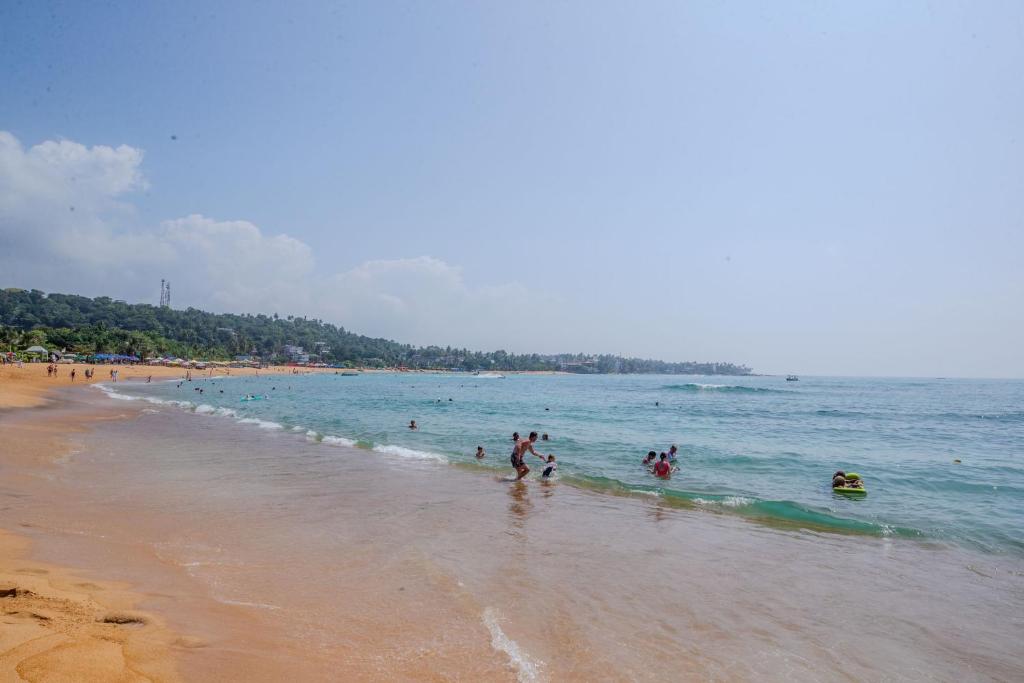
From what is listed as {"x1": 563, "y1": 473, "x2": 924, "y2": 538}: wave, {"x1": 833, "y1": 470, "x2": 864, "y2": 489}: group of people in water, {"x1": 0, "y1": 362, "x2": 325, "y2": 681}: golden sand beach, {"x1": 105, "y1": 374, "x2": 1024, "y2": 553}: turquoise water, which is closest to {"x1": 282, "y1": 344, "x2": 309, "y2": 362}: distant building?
{"x1": 105, "y1": 374, "x2": 1024, "y2": 553}: turquoise water

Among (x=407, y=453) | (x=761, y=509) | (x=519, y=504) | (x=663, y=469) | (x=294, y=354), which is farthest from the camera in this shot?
(x=294, y=354)

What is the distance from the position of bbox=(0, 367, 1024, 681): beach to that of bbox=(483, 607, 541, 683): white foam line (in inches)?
0.9

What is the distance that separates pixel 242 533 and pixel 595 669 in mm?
6385

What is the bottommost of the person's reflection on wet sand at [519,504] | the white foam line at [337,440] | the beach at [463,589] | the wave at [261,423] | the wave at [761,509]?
the wave at [261,423]

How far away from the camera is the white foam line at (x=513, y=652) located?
4719mm

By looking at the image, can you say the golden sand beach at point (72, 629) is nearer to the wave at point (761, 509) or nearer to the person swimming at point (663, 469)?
the wave at point (761, 509)

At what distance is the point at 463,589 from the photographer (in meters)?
6.71

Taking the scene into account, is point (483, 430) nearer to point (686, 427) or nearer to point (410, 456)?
point (410, 456)

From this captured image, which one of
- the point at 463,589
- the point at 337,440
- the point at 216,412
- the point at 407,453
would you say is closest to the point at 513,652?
the point at 463,589

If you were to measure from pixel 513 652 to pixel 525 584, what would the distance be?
6.16 ft

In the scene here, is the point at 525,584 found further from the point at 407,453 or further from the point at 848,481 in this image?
the point at 407,453

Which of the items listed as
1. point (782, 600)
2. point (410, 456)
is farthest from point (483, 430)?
point (782, 600)

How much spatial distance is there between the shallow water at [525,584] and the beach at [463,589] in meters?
0.04

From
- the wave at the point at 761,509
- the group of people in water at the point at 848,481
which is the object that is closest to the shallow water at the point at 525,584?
the wave at the point at 761,509
